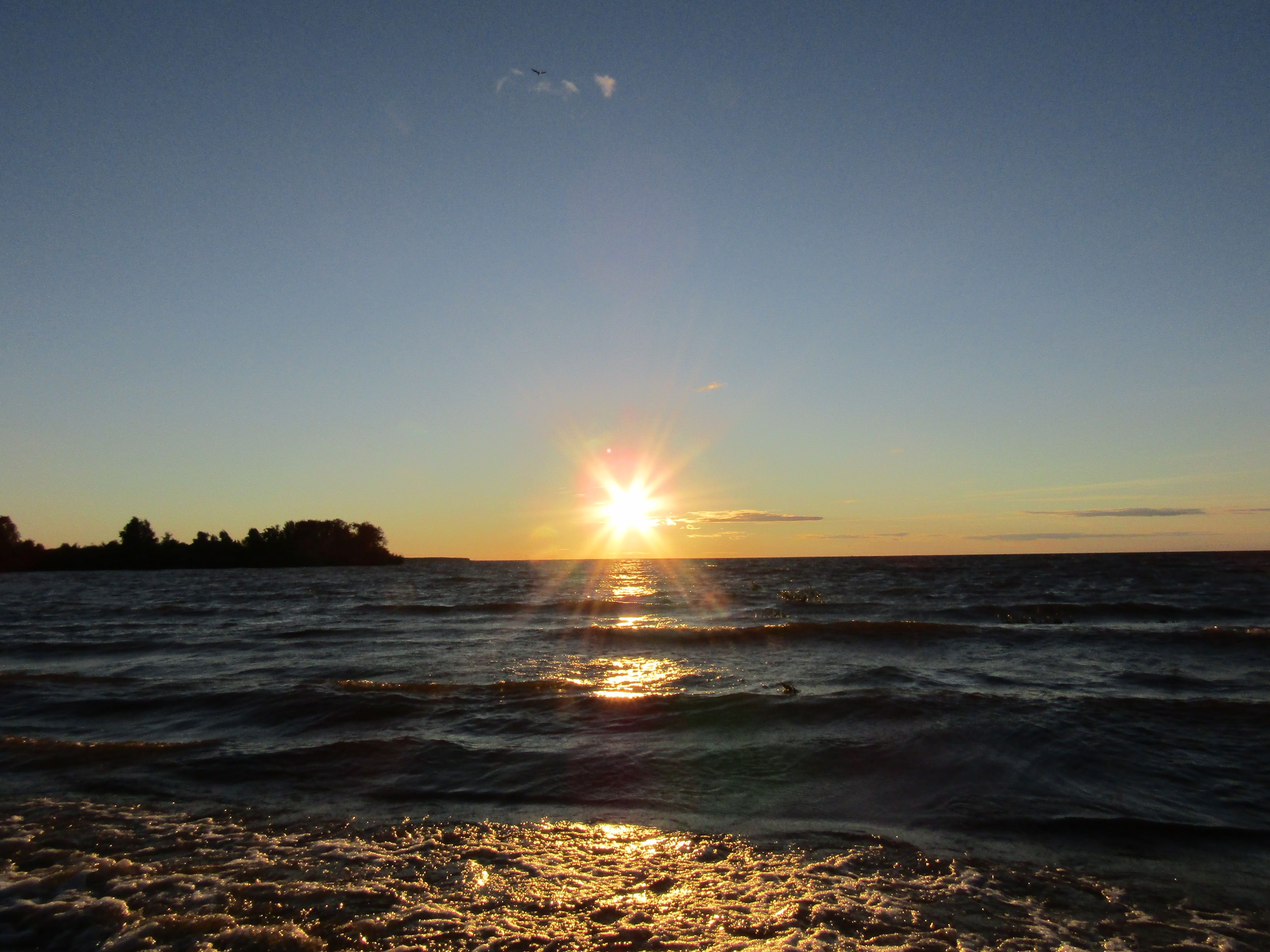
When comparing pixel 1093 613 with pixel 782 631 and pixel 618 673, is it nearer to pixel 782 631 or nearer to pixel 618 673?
pixel 782 631

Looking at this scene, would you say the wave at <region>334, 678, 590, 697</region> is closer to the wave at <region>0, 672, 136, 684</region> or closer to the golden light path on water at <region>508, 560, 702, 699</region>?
the golden light path on water at <region>508, 560, 702, 699</region>

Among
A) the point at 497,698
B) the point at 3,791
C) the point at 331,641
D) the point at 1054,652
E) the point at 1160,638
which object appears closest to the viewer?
the point at 3,791

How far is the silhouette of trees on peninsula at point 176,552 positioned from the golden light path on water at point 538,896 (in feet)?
521

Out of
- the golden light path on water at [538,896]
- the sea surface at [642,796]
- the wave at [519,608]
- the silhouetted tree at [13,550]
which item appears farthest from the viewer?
the silhouetted tree at [13,550]

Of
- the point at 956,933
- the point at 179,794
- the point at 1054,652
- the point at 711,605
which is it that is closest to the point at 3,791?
the point at 179,794

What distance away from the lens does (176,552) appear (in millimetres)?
143875

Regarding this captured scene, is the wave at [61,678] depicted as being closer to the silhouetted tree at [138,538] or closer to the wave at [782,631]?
the wave at [782,631]

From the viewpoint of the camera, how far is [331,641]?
23703 millimetres

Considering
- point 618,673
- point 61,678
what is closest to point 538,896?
point 618,673

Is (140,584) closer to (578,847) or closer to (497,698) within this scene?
(497,698)

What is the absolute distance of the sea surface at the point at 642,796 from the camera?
5.32m

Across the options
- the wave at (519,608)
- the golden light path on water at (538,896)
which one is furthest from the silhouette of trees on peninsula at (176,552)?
the golden light path on water at (538,896)

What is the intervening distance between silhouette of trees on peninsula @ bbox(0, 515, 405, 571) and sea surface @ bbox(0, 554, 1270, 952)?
463ft

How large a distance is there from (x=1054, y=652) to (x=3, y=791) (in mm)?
21106
